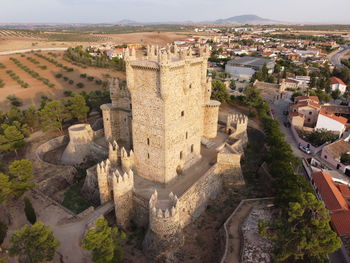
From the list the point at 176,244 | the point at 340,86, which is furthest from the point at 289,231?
the point at 340,86

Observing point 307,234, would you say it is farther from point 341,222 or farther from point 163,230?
point 163,230

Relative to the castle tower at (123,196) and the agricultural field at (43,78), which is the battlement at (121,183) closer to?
the castle tower at (123,196)

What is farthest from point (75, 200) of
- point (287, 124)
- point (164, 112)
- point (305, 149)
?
point (287, 124)

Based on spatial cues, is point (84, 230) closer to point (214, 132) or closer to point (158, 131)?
point (158, 131)

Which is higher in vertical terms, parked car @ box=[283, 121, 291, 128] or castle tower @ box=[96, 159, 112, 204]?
castle tower @ box=[96, 159, 112, 204]

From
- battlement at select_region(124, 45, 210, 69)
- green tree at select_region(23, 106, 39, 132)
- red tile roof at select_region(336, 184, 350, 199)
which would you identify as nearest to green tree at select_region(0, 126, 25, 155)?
green tree at select_region(23, 106, 39, 132)

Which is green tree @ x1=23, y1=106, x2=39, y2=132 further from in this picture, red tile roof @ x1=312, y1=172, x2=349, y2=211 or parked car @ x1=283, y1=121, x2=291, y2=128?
parked car @ x1=283, y1=121, x2=291, y2=128
